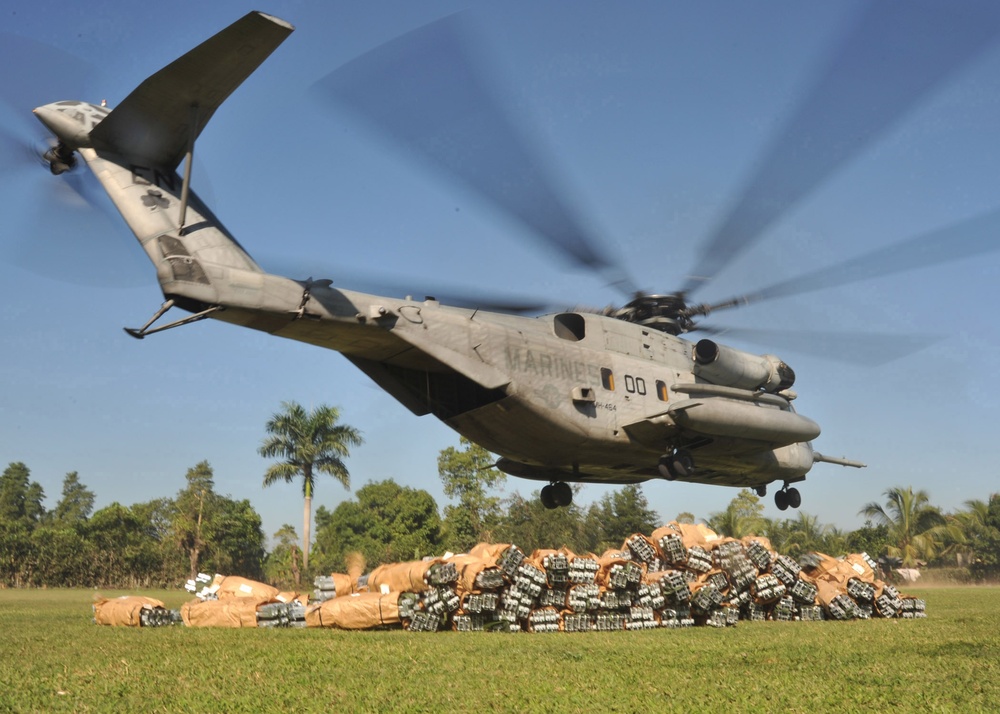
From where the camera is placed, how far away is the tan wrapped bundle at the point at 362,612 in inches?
530

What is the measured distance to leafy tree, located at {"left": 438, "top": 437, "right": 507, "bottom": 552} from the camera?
3922cm

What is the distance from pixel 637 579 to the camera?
13.6 meters

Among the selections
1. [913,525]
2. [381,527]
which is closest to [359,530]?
[381,527]

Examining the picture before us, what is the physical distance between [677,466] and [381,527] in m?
37.7

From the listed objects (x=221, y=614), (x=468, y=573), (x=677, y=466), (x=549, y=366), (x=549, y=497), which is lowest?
(x=221, y=614)

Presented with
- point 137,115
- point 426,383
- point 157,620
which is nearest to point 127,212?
point 137,115

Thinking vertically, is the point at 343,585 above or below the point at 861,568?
below

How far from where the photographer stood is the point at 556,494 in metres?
15.5

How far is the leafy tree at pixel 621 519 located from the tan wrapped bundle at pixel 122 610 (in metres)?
25.1

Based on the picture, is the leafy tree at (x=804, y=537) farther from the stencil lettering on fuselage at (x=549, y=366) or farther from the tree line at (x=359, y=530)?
the stencil lettering on fuselage at (x=549, y=366)

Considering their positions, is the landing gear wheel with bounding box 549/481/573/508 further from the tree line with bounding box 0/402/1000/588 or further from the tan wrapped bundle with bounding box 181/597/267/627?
the tree line with bounding box 0/402/1000/588

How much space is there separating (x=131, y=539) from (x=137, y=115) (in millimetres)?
39887

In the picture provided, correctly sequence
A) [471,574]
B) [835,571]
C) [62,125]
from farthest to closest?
1. [835,571]
2. [471,574]
3. [62,125]

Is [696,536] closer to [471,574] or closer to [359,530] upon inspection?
[471,574]
